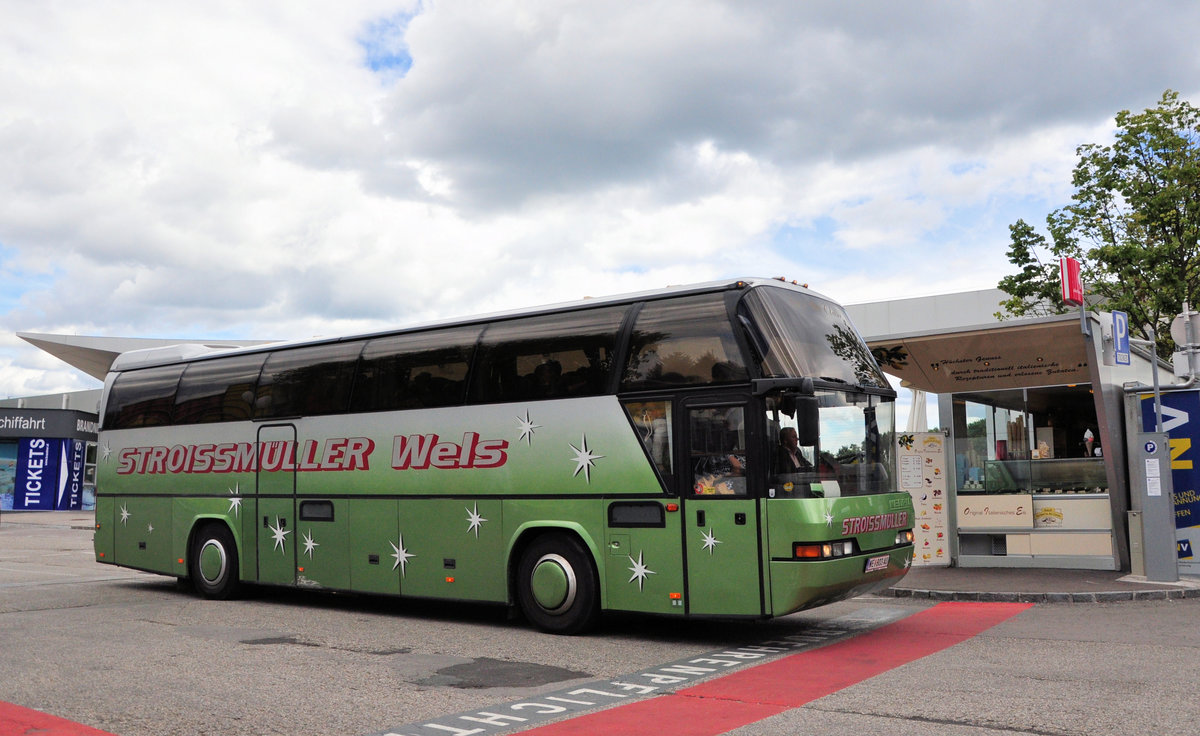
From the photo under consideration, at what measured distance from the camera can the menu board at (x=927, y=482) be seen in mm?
16047

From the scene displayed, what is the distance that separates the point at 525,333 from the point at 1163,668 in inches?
262

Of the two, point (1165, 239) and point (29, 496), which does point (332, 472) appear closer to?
point (1165, 239)

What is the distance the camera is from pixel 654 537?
966 centimetres

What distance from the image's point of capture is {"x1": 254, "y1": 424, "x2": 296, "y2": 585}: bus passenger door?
42.8ft

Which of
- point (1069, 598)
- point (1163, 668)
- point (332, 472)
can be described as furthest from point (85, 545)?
point (1163, 668)

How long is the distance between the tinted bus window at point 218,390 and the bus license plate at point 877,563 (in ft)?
27.6

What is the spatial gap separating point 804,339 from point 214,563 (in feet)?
29.7

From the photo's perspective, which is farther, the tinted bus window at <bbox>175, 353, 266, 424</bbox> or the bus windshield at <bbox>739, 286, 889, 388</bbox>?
the tinted bus window at <bbox>175, 353, 266, 424</bbox>

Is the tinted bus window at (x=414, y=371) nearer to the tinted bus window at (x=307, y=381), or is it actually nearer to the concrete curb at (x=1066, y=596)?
the tinted bus window at (x=307, y=381)

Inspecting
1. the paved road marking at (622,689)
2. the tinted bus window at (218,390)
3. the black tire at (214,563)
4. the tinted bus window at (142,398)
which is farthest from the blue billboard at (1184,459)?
the tinted bus window at (142,398)

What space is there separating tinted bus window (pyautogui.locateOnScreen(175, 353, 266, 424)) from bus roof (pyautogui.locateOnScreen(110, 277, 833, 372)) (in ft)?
0.61

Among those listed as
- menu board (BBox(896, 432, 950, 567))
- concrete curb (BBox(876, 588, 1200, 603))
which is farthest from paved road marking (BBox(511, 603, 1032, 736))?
menu board (BBox(896, 432, 950, 567))

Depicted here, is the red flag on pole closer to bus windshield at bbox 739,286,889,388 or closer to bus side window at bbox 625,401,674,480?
bus windshield at bbox 739,286,889,388

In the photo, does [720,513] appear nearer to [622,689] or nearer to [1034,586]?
[622,689]
